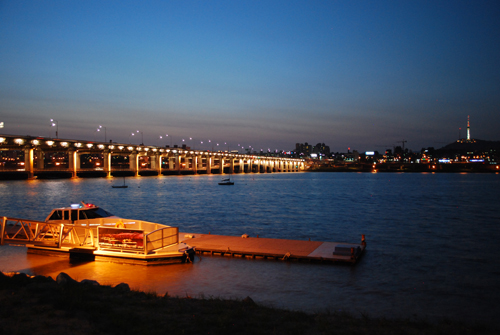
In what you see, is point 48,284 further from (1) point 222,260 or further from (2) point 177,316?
(1) point 222,260

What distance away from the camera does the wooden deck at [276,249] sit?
20500 millimetres

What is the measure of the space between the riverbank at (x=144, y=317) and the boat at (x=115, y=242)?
23.1 ft

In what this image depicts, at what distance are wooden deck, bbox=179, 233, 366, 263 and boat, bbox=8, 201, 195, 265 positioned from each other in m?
2.63

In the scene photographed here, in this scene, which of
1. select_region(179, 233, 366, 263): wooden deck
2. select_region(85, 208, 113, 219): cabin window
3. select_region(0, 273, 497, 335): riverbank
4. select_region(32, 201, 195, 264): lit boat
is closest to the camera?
select_region(0, 273, 497, 335): riverbank

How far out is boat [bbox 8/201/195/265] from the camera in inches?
749

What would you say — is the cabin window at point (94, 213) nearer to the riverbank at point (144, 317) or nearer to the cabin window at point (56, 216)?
the cabin window at point (56, 216)

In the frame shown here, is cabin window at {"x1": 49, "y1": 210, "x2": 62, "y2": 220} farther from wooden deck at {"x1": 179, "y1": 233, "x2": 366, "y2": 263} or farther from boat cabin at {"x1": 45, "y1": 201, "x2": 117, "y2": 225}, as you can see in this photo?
wooden deck at {"x1": 179, "y1": 233, "x2": 366, "y2": 263}

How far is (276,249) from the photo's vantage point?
22.0 metres

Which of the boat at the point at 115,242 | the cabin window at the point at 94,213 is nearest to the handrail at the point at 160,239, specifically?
the boat at the point at 115,242

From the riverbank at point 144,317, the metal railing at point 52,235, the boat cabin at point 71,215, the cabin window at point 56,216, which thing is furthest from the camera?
the cabin window at point 56,216

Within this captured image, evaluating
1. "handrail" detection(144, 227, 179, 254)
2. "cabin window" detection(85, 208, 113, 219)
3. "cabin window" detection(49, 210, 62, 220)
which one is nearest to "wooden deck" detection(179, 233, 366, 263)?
"handrail" detection(144, 227, 179, 254)

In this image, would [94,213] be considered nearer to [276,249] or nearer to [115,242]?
[115,242]

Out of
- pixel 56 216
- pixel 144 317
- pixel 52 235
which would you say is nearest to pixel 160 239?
pixel 52 235

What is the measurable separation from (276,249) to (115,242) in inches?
358
